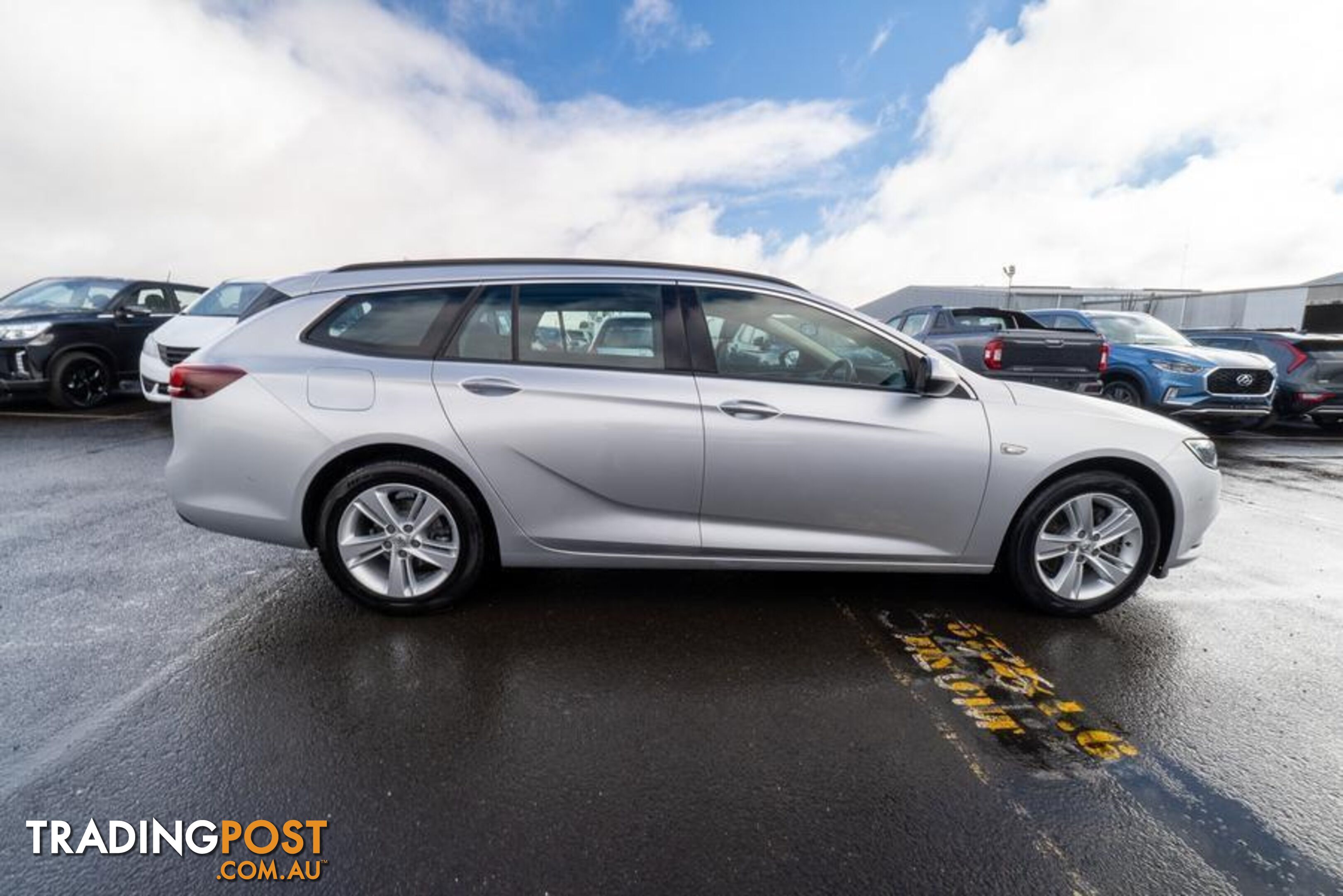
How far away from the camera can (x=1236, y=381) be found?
29.0ft

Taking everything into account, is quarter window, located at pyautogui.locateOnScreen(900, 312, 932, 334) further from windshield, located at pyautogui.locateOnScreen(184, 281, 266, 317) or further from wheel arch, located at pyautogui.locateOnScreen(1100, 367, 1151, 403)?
windshield, located at pyautogui.locateOnScreen(184, 281, 266, 317)

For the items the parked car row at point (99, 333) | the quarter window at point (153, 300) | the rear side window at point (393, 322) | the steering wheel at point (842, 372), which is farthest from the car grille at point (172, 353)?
the steering wheel at point (842, 372)

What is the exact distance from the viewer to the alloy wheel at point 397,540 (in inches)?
117

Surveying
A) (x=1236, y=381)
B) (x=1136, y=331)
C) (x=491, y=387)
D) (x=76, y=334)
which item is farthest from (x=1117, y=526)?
(x=76, y=334)

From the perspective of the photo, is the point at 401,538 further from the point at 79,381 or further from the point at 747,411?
the point at 79,381

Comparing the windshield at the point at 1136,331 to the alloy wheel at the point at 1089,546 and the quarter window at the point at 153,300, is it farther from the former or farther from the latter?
the quarter window at the point at 153,300

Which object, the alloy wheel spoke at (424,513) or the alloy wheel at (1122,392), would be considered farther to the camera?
the alloy wheel at (1122,392)

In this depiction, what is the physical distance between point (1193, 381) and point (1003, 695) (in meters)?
8.81

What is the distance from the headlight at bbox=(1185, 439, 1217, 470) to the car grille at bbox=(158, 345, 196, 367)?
9375 mm

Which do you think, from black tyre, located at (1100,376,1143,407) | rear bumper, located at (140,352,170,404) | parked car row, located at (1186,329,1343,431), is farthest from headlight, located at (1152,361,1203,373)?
rear bumper, located at (140,352,170,404)

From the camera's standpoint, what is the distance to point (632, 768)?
2.10 meters

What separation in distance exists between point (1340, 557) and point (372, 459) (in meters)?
6.03

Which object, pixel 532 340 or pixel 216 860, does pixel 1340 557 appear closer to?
pixel 532 340

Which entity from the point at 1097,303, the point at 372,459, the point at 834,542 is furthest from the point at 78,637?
the point at 1097,303
